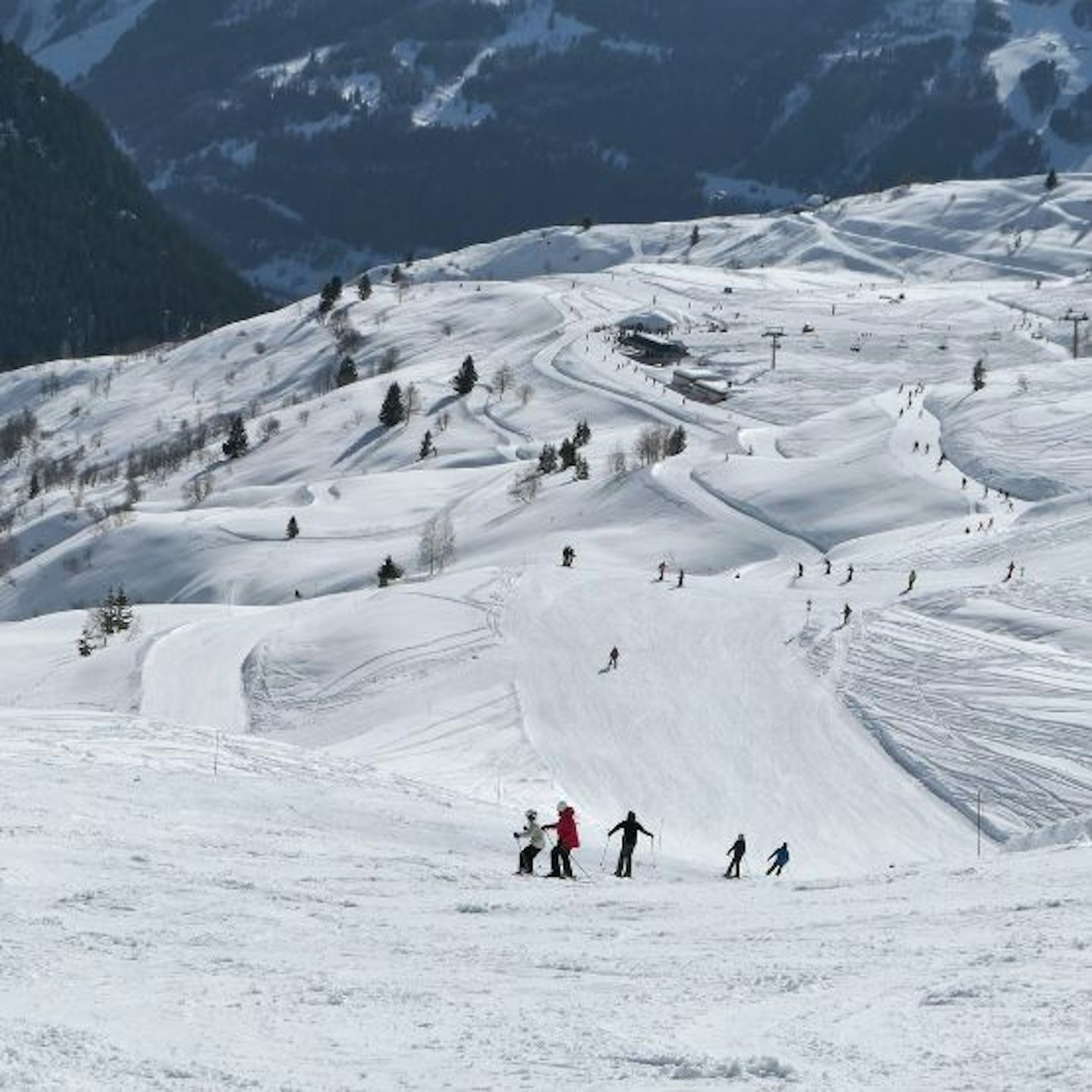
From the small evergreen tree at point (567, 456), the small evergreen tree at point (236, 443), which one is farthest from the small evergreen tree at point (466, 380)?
the small evergreen tree at point (567, 456)

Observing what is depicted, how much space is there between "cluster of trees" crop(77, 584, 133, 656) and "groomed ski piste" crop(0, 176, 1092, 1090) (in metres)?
0.76

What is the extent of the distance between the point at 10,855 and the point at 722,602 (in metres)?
33.2

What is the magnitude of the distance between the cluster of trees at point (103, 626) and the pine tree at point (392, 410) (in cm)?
5605

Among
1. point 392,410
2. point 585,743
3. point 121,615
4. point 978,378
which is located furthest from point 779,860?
point 392,410

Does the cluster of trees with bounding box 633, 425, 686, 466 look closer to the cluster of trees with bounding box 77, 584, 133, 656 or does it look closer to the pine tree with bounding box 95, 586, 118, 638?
the cluster of trees with bounding box 77, 584, 133, 656

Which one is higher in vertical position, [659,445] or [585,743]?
[659,445]

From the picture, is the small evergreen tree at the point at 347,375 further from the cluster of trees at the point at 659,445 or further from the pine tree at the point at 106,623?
the pine tree at the point at 106,623

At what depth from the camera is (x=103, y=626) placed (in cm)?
5338

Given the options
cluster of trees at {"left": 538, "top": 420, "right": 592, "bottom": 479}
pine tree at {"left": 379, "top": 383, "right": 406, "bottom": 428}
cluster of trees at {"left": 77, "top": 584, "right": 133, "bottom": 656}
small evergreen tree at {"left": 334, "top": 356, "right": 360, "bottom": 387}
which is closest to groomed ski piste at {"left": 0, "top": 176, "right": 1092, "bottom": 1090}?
cluster of trees at {"left": 77, "top": 584, "right": 133, "bottom": 656}

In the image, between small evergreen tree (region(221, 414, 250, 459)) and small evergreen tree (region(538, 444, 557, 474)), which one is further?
small evergreen tree (region(221, 414, 250, 459))

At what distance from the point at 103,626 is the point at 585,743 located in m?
21.9

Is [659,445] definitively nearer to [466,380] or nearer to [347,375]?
[466,380]

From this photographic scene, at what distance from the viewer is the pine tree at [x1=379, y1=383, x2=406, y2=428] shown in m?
113

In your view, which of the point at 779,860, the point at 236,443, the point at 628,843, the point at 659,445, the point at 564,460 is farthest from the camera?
the point at 236,443
